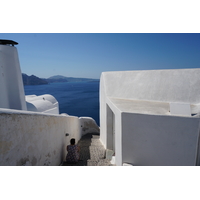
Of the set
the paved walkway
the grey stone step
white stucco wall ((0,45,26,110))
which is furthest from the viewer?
white stucco wall ((0,45,26,110))

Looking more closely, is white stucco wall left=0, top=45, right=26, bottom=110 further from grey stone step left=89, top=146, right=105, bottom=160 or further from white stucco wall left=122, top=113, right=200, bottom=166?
white stucco wall left=122, top=113, right=200, bottom=166

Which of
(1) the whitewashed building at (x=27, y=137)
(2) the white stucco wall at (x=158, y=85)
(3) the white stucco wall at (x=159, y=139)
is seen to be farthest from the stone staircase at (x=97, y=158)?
(2) the white stucco wall at (x=158, y=85)

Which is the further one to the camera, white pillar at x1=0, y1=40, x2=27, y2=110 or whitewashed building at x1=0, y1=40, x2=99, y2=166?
white pillar at x1=0, y1=40, x2=27, y2=110

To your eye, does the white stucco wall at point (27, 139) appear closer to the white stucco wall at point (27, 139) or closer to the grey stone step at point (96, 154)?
the white stucco wall at point (27, 139)

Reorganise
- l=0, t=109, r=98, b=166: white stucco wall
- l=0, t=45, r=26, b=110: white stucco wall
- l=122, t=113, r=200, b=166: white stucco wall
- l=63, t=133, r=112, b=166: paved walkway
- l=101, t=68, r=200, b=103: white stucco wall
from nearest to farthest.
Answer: l=0, t=109, r=98, b=166: white stucco wall
l=122, t=113, r=200, b=166: white stucco wall
l=63, t=133, r=112, b=166: paved walkway
l=101, t=68, r=200, b=103: white stucco wall
l=0, t=45, r=26, b=110: white stucco wall

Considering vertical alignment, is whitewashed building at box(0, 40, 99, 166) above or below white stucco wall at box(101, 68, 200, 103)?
below

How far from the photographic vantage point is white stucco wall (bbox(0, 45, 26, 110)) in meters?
6.55

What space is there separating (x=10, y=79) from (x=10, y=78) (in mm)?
46

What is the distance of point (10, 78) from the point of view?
6.86m

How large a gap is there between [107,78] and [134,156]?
5232 millimetres

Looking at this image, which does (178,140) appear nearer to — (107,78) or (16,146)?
(16,146)

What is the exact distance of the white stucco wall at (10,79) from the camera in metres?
6.55

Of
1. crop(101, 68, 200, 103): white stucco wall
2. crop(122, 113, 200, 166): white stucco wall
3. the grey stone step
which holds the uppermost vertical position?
Answer: crop(101, 68, 200, 103): white stucco wall

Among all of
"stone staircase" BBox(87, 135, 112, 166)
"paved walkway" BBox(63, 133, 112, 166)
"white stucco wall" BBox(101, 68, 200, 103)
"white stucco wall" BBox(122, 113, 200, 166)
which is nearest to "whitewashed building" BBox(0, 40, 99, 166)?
"paved walkway" BBox(63, 133, 112, 166)
